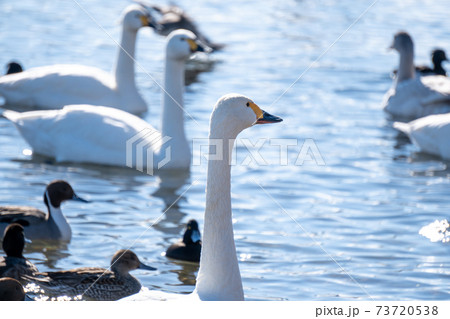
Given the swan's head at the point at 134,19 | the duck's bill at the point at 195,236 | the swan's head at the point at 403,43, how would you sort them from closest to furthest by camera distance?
1. the duck's bill at the point at 195,236
2. the swan's head at the point at 134,19
3. the swan's head at the point at 403,43

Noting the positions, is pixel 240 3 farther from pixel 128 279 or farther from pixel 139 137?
pixel 128 279

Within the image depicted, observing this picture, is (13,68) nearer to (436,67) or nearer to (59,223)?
(59,223)

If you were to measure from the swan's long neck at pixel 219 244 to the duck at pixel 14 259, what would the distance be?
194 cm

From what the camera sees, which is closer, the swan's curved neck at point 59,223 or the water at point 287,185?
the water at point 287,185

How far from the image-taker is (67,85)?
42.6ft

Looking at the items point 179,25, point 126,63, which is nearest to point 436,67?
point 179,25

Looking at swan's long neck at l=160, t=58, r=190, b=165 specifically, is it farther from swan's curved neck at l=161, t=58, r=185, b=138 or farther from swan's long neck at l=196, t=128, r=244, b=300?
swan's long neck at l=196, t=128, r=244, b=300

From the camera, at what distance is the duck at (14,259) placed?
742 cm

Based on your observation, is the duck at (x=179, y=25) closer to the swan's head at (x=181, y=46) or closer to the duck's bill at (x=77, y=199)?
the swan's head at (x=181, y=46)

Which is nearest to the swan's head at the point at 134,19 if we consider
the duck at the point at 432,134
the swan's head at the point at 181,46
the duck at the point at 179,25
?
the swan's head at the point at 181,46

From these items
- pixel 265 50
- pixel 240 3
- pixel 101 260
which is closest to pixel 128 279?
pixel 101 260

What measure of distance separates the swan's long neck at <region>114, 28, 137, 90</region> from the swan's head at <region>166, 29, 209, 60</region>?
5.99 ft

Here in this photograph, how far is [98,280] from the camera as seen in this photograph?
302 inches

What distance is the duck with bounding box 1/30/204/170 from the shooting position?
434 inches
